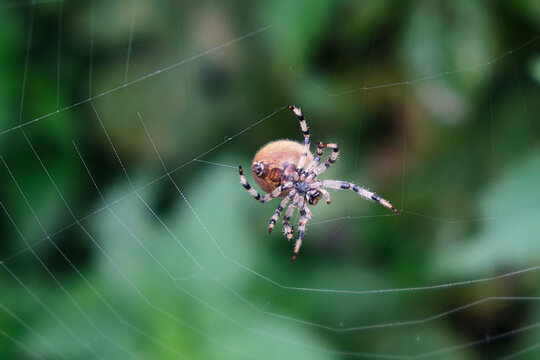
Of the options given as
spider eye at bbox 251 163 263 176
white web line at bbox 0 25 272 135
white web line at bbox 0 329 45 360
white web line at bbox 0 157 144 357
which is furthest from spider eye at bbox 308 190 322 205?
white web line at bbox 0 329 45 360

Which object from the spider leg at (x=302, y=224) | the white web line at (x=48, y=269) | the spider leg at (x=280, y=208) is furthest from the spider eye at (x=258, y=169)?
the white web line at (x=48, y=269)

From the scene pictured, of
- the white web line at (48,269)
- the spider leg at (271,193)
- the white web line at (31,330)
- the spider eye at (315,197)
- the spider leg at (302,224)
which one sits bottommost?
the white web line at (31,330)

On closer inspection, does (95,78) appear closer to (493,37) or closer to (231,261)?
(231,261)

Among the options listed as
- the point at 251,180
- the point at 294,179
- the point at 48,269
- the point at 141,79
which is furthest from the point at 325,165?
the point at 48,269

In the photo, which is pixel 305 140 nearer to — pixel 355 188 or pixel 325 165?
pixel 325 165

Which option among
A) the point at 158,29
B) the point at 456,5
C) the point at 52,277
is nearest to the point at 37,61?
the point at 158,29

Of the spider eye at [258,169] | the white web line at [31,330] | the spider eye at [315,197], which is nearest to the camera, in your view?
the white web line at [31,330]

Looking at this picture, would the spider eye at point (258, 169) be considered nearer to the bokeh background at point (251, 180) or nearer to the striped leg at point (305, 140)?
the bokeh background at point (251, 180)
